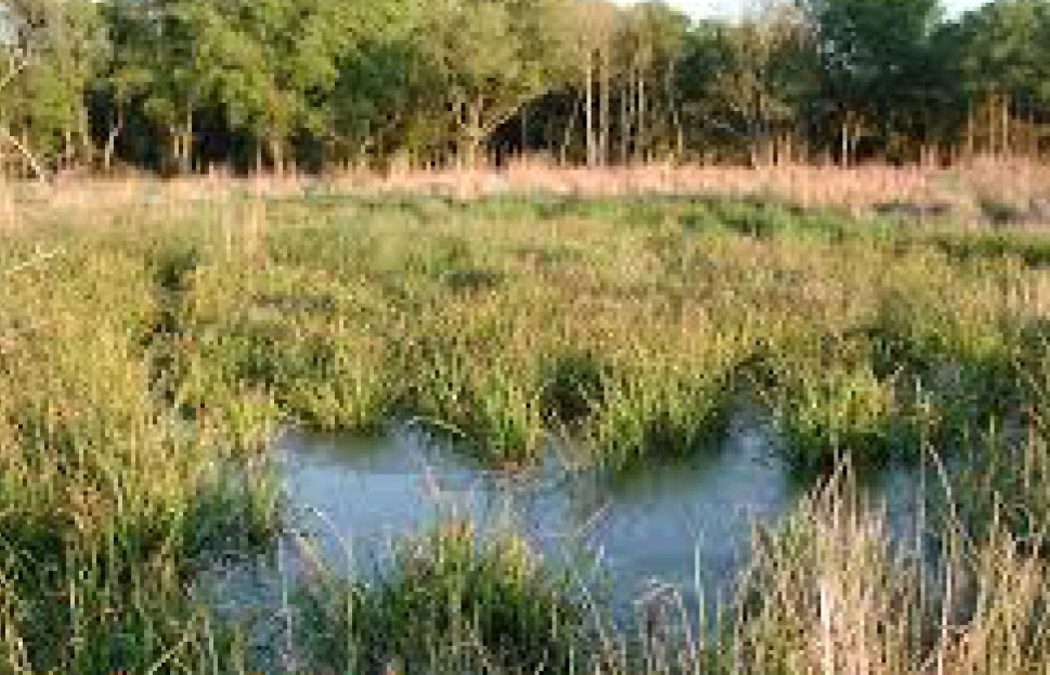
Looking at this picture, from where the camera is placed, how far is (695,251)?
1323 centimetres

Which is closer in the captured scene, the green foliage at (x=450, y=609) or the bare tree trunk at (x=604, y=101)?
the green foliage at (x=450, y=609)

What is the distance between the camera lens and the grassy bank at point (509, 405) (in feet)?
13.1

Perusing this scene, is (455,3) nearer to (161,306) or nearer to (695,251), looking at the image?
(695,251)

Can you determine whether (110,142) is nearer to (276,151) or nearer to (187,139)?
(276,151)

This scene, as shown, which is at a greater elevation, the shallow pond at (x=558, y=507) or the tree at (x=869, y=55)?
the tree at (x=869, y=55)

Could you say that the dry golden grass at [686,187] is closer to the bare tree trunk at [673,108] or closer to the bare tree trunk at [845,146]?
the bare tree trunk at [845,146]

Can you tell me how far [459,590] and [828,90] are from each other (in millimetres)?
31878

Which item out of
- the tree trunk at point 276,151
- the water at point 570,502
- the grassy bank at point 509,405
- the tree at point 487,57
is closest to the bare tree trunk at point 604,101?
the tree at point 487,57

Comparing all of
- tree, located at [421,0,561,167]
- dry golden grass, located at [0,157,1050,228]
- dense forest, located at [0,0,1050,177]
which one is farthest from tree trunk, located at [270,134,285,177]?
dry golden grass, located at [0,157,1050,228]

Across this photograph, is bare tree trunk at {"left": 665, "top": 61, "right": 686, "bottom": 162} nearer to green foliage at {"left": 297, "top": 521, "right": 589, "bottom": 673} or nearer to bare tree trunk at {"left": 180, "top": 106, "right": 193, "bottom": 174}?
bare tree trunk at {"left": 180, "top": 106, "right": 193, "bottom": 174}

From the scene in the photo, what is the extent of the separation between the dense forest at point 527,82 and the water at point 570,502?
23225 millimetres

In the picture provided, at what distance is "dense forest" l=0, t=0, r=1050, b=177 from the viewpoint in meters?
32.7

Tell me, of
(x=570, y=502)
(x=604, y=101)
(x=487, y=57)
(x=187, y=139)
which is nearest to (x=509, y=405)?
(x=570, y=502)

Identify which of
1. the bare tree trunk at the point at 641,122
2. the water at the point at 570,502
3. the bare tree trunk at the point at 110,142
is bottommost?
the water at the point at 570,502
